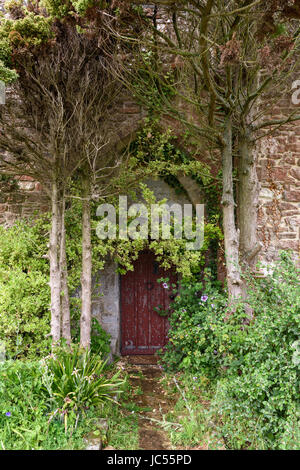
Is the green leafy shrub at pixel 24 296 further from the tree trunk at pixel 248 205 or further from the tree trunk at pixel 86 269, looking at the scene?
the tree trunk at pixel 248 205

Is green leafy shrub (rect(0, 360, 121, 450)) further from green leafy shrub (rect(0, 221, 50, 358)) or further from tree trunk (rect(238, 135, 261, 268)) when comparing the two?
→ tree trunk (rect(238, 135, 261, 268))

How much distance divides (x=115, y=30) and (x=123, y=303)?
194 inches

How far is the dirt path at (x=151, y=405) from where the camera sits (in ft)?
12.7

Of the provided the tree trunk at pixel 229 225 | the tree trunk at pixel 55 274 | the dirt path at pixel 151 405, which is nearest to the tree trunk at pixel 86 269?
the tree trunk at pixel 55 274

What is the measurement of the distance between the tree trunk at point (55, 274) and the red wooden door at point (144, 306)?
266 centimetres

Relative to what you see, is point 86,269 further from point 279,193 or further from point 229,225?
point 279,193

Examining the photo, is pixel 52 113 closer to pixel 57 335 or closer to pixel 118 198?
pixel 118 198

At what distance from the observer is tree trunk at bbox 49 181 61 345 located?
14.7 feet

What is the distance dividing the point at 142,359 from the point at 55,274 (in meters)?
3.25

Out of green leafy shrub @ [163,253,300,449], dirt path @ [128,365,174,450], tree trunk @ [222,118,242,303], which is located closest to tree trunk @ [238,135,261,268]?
tree trunk @ [222,118,242,303]

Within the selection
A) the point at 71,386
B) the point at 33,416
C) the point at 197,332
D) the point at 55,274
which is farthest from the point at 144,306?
the point at 33,416

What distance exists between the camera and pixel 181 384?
4.91m

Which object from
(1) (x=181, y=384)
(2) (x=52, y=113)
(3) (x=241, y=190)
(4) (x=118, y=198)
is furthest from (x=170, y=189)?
(1) (x=181, y=384)

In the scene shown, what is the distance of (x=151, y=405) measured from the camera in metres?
4.83
